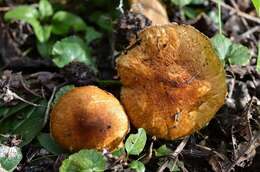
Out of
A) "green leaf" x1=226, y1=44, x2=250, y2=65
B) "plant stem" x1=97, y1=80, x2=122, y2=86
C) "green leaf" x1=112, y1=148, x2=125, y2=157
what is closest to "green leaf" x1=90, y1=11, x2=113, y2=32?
"plant stem" x1=97, y1=80, x2=122, y2=86

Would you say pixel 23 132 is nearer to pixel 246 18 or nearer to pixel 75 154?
pixel 75 154

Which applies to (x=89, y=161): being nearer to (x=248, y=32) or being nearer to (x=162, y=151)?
(x=162, y=151)

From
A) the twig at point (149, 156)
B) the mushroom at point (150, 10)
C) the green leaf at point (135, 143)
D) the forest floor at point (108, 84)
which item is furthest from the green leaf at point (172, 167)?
the mushroom at point (150, 10)

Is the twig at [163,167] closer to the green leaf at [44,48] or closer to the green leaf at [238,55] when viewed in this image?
the green leaf at [238,55]

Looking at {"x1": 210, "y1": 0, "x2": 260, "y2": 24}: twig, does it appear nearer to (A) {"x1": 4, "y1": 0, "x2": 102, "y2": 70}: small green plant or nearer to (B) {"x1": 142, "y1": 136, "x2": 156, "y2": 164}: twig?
(A) {"x1": 4, "y1": 0, "x2": 102, "y2": 70}: small green plant

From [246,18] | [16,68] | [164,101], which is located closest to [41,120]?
[16,68]

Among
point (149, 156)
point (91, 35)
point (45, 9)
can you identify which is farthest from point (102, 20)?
point (149, 156)
